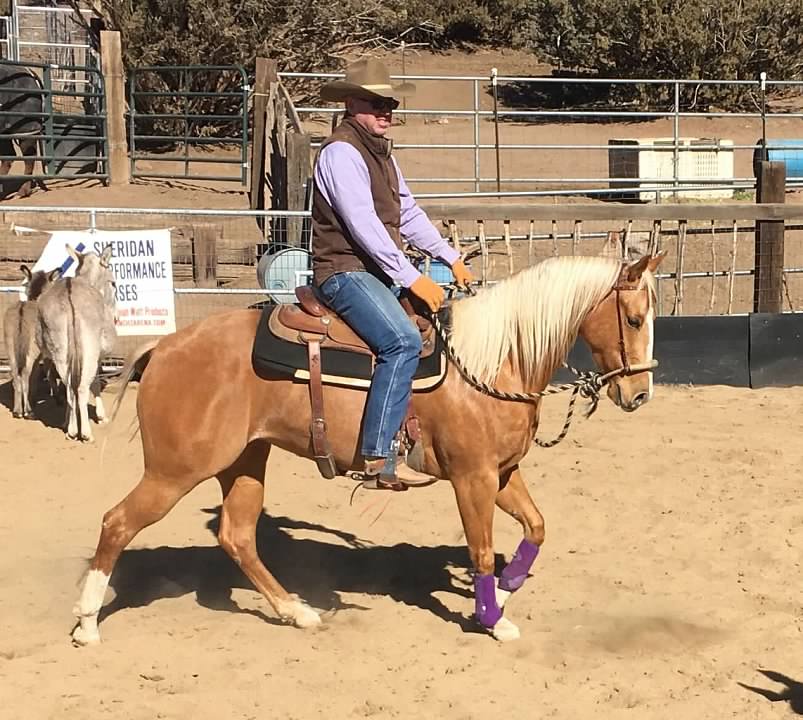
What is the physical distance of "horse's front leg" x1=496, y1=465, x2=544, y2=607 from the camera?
541 centimetres

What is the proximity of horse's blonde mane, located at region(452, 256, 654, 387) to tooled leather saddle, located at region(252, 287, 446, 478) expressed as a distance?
0.54ft

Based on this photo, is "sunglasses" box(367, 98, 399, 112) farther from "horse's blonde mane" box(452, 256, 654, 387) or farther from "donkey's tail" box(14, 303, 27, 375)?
"donkey's tail" box(14, 303, 27, 375)

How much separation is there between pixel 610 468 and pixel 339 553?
219 centimetres

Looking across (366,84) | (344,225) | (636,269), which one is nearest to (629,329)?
(636,269)

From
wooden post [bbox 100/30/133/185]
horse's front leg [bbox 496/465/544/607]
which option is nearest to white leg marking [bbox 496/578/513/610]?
horse's front leg [bbox 496/465/544/607]

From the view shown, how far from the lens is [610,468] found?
7.74 metres

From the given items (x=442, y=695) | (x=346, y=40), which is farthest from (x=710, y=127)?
(x=442, y=695)

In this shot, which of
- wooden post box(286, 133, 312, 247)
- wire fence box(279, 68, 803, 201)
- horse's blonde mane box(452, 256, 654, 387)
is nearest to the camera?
horse's blonde mane box(452, 256, 654, 387)

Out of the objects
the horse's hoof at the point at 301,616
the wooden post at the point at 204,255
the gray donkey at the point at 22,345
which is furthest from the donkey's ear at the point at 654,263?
the wooden post at the point at 204,255

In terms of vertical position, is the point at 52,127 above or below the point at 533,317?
above

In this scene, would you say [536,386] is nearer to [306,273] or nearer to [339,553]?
[339,553]

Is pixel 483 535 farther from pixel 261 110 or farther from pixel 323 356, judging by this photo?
pixel 261 110

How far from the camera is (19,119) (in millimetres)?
16984

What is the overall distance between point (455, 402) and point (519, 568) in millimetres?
896
